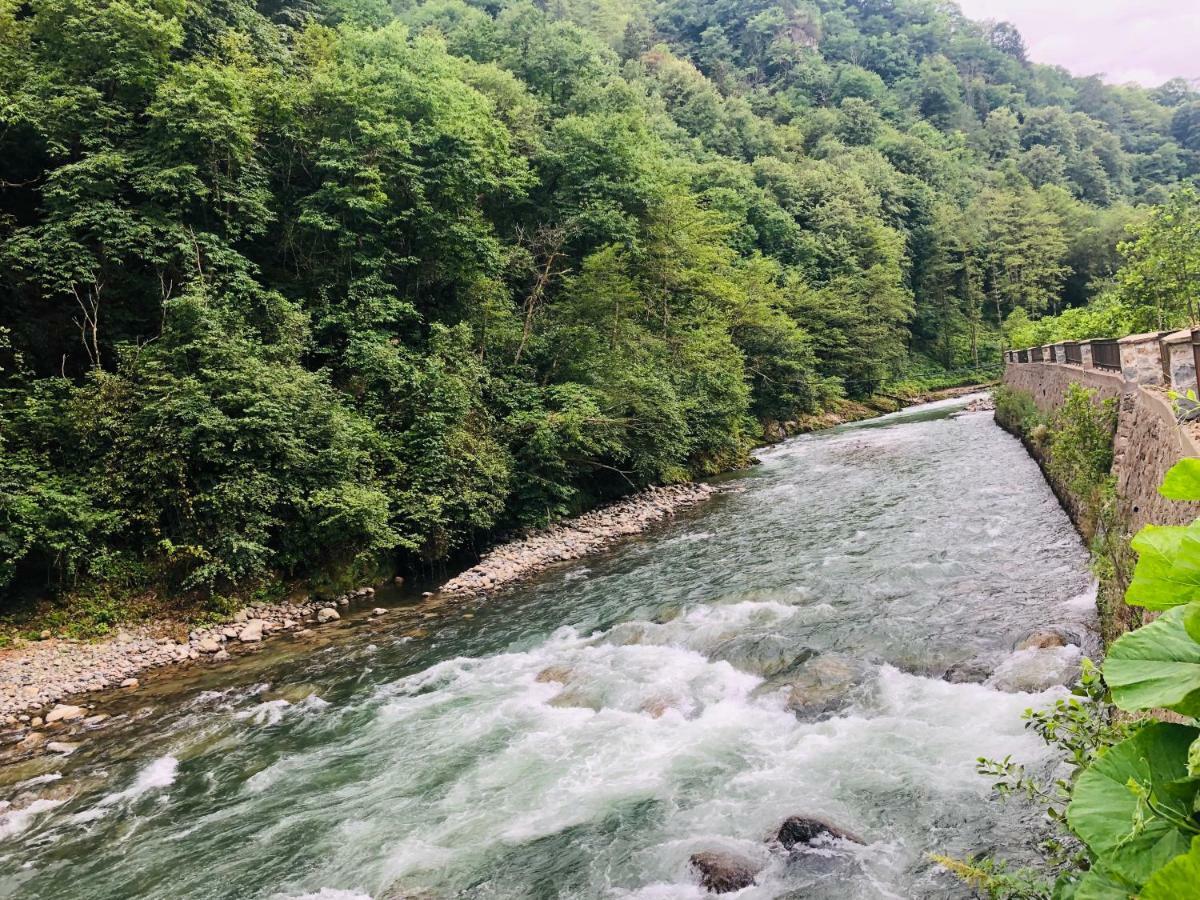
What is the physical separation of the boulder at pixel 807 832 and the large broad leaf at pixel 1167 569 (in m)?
5.56

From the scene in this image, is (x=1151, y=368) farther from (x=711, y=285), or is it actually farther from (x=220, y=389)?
(x=711, y=285)

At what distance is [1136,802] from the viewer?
1.18 metres

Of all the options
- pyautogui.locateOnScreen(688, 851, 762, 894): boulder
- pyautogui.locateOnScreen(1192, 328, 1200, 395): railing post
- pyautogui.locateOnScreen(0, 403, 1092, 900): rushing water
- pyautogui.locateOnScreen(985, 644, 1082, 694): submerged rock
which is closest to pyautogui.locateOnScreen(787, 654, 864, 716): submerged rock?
pyautogui.locateOnScreen(0, 403, 1092, 900): rushing water

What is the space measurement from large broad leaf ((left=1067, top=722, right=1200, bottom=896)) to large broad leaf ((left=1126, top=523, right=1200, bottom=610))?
23 cm

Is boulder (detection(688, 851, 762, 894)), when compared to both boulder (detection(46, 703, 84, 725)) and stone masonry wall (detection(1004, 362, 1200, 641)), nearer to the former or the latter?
stone masonry wall (detection(1004, 362, 1200, 641))

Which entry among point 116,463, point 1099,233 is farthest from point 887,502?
point 1099,233

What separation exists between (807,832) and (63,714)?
11021 mm

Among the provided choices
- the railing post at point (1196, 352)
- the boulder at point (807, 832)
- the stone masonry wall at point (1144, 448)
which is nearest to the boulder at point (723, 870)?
the boulder at point (807, 832)

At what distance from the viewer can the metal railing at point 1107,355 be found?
40.3 feet

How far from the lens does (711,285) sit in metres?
30.6

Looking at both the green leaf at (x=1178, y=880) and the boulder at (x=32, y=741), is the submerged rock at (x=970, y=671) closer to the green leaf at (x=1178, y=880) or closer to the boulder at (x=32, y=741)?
the green leaf at (x=1178, y=880)

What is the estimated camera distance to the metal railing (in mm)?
12281

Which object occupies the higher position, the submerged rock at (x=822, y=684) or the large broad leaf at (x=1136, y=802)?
the large broad leaf at (x=1136, y=802)

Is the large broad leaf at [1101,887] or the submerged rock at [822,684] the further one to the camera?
the submerged rock at [822,684]
